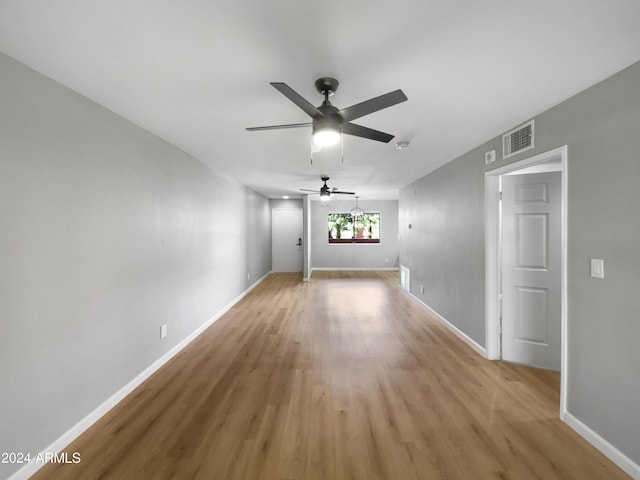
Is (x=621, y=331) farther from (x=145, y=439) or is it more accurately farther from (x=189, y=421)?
(x=145, y=439)

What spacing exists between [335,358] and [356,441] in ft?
3.96

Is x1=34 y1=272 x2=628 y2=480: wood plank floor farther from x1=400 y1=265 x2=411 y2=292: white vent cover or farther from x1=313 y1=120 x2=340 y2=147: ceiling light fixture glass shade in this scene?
x1=400 y1=265 x2=411 y2=292: white vent cover

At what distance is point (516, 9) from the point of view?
47.6 inches

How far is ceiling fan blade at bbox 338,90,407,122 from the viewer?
4.80 feet

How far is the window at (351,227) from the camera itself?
365 inches

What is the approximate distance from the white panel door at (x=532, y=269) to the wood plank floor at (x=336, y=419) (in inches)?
10.5

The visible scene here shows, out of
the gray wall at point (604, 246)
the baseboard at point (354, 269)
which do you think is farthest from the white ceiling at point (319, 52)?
the baseboard at point (354, 269)

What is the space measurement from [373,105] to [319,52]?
0.41 m

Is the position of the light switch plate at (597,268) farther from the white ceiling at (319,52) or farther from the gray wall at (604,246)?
the white ceiling at (319,52)

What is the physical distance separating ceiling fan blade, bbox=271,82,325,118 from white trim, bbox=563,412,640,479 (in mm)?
2759

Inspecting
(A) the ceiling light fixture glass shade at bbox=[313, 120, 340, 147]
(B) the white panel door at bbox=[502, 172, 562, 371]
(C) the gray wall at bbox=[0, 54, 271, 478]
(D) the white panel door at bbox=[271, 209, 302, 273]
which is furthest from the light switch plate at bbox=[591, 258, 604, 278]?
(D) the white panel door at bbox=[271, 209, 302, 273]

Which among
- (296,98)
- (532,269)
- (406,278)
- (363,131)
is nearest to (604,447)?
(532,269)

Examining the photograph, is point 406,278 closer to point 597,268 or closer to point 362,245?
point 362,245

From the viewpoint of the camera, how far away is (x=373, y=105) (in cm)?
156
